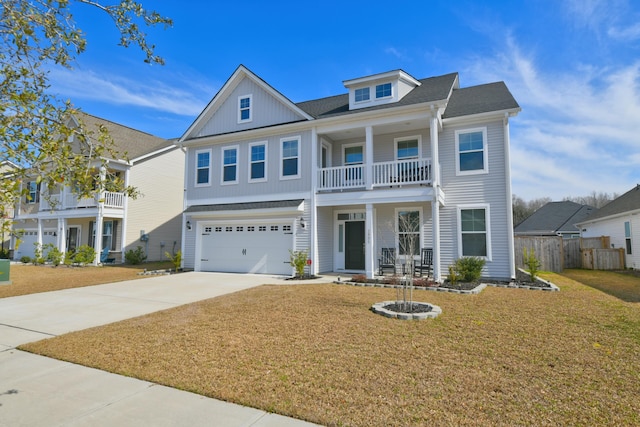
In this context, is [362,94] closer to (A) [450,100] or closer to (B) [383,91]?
(B) [383,91]

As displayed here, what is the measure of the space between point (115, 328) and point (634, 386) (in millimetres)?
7519

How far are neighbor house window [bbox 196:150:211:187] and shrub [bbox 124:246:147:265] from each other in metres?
6.63

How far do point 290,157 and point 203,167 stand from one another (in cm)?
473

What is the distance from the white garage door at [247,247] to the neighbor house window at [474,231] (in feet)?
22.1

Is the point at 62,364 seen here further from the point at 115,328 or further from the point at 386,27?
the point at 386,27

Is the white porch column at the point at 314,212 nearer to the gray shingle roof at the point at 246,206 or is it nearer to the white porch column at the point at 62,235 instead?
the gray shingle roof at the point at 246,206

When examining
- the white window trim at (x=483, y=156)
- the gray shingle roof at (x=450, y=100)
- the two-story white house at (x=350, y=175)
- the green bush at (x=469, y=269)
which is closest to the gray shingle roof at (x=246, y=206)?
the two-story white house at (x=350, y=175)

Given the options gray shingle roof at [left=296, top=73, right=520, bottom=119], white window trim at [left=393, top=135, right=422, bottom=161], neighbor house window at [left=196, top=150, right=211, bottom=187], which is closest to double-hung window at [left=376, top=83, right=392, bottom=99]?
gray shingle roof at [left=296, top=73, right=520, bottom=119]

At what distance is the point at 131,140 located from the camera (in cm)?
2358

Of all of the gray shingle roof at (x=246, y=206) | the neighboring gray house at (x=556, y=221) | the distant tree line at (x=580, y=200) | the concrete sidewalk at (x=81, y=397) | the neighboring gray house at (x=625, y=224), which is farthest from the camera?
the distant tree line at (x=580, y=200)

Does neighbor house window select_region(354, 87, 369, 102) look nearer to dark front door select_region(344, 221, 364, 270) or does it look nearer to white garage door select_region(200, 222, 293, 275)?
dark front door select_region(344, 221, 364, 270)

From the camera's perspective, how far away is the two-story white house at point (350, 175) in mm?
12703

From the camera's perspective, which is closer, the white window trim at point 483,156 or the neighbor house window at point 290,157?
the white window trim at point 483,156

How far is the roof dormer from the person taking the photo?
14.0 metres
